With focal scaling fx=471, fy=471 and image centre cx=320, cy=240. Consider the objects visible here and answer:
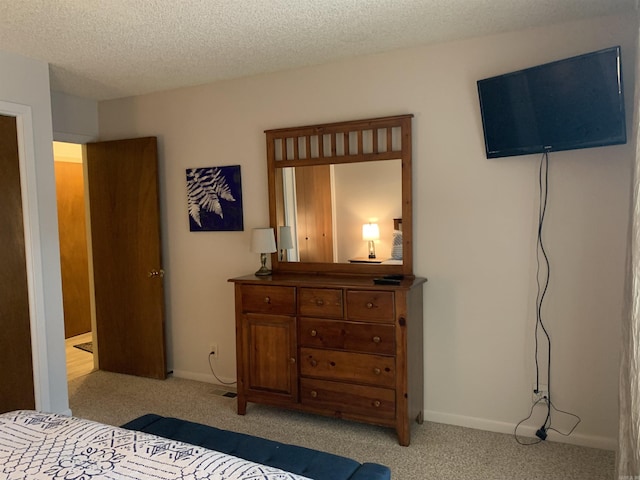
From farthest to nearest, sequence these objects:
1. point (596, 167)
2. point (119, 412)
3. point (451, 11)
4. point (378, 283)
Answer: point (119, 412) → point (378, 283) → point (596, 167) → point (451, 11)

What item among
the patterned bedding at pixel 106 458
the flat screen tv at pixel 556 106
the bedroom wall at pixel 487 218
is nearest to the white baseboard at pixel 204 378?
the bedroom wall at pixel 487 218

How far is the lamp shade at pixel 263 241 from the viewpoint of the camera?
332 centimetres

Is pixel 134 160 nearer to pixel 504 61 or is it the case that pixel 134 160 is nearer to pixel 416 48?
pixel 416 48

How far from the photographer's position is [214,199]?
3.74m

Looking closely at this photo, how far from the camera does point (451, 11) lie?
2.44 metres

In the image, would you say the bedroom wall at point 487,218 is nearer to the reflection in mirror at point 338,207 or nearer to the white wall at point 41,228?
the reflection in mirror at point 338,207

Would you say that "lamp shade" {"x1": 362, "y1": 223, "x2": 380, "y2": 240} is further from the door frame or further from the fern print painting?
the door frame

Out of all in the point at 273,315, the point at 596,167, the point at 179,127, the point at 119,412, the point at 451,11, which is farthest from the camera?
the point at 179,127

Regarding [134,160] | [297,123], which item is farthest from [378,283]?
[134,160]

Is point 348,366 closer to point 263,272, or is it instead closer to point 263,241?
point 263,272

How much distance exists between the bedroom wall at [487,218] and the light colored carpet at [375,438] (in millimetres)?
183

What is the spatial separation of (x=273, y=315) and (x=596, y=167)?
6.90 feet

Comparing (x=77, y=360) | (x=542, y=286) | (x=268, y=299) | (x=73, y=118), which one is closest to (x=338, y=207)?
(x=268, y=299)

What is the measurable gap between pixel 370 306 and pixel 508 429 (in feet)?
3.80
